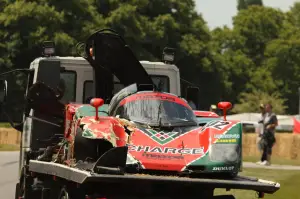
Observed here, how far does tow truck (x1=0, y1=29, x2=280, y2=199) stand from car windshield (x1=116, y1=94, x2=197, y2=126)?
1.53 feet

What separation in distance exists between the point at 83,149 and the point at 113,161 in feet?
3.30

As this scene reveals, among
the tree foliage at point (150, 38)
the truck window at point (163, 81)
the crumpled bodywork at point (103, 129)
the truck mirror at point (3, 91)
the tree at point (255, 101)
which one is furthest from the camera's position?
the tree at point (255, 101)

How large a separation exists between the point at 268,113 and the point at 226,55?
220ft

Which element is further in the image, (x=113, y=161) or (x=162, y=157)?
(x=162, y=157)

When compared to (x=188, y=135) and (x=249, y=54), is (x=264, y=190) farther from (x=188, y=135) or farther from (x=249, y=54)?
(x=249, y=54)

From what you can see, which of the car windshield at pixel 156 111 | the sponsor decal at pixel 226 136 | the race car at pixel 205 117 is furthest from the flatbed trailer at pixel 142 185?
the race car at pixel 205 117

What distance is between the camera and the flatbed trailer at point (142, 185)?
8.89 meters

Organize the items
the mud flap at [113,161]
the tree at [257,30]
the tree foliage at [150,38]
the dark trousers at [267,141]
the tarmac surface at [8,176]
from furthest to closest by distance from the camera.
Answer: the tree at [257,30] → the tree foliage at [150,38] → the dark trousers at [267,141] → the tarmac surface at [8,176] → the mud flap at [113,161]

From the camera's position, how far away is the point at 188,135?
10.2 metres

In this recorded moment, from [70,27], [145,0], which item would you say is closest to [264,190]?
[70,27]

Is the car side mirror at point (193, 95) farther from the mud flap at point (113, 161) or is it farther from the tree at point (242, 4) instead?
the tree at point (242, 4)

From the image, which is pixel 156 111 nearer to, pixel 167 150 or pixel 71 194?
pixel 167 150

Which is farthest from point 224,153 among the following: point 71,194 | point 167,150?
point 71,194

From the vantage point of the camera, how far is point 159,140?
997cm
